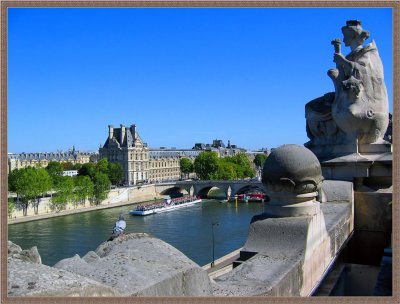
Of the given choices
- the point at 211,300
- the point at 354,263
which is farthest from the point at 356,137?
the point at 211,300

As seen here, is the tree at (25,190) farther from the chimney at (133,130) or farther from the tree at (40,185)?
the chimney at (133,130)

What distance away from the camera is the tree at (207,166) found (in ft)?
182

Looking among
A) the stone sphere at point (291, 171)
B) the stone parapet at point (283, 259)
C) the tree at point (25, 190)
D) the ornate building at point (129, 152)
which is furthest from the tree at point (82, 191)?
the stone sphere at point (291, 171)

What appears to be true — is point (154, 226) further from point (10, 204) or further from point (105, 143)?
point (105, 143)

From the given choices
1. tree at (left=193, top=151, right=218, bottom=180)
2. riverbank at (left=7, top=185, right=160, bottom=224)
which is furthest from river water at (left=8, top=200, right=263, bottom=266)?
tree at (left=193, top=151, right=218, bottom=180)

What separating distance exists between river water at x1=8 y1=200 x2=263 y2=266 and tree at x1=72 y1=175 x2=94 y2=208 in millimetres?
1998

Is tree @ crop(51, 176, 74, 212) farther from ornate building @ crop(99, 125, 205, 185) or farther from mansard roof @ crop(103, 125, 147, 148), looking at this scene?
mansard roof @ crop(103, 125, 147, 148)

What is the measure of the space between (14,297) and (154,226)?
1078 inches

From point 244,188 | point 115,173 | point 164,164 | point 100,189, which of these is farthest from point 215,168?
point 100,189

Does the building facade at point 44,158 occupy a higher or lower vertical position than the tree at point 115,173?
higher

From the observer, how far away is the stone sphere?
2885mm

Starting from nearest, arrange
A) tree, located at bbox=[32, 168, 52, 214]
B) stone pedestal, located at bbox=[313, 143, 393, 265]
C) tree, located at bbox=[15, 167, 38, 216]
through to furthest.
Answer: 1. stone pedestal, located at bbox=[313, 143, 393, 265]
2. tree, located at bbox=[15, 167, 38, 216]
3. tree, located at bbox=[32, 168, 52, 214]

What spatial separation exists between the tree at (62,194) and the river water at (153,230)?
177 cm

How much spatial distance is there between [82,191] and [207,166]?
20.2 metres
